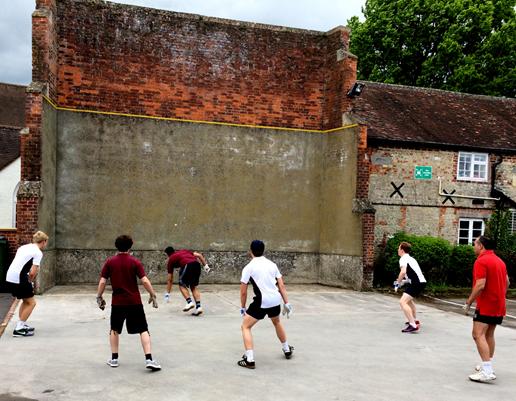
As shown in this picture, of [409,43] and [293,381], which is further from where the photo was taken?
[409,43]

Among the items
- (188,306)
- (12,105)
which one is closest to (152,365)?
(188,306)

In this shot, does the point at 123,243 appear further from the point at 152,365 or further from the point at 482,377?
the point at 482,377

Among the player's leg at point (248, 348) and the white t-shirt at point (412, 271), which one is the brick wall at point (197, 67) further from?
the player's leg at point (248, 348)

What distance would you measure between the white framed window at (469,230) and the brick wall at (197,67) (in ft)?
20.1

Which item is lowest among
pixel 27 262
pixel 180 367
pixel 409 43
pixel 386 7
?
pixel 180 367

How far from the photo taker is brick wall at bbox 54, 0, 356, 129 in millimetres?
16188

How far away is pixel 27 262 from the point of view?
934 cm

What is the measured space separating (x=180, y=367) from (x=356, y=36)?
90.9ft

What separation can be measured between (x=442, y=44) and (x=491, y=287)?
24.8m

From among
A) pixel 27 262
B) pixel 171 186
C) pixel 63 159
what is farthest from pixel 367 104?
pixel 27 262

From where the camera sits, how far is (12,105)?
36.2m

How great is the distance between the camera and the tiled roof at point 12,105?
3512cm

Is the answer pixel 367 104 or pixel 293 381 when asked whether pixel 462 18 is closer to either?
pixel 367 104

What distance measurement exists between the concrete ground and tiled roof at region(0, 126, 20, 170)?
651 inches
